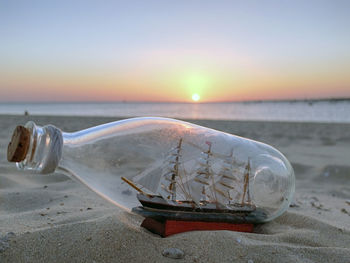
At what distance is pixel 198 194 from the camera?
1470 mm

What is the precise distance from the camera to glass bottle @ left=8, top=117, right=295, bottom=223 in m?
1.42

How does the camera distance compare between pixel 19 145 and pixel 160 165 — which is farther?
pixel 160 165

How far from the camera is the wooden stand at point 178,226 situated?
138 cm

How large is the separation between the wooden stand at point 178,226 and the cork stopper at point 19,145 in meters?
0.60

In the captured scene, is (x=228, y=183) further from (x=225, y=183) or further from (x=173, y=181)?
(x=173, y=181)

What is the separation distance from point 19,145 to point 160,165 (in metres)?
0.60

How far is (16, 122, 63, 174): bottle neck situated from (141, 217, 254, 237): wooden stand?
1.62 feet

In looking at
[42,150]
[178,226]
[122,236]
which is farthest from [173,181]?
[42,150]

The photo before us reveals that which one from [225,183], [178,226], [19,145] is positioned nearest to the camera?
[19,145]

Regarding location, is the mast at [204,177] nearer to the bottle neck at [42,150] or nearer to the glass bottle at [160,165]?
the glass bottle at [160,165]

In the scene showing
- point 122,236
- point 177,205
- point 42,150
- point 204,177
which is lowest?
point 122,236

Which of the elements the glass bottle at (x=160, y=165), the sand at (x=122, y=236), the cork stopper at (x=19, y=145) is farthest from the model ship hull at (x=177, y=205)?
the cork stopper at (x=19, y=145)

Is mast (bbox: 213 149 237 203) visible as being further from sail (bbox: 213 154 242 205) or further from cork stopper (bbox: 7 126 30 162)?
cork stopper (bbox: 7 126 30 162)

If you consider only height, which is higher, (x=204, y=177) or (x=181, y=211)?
(x=204, y=177)
